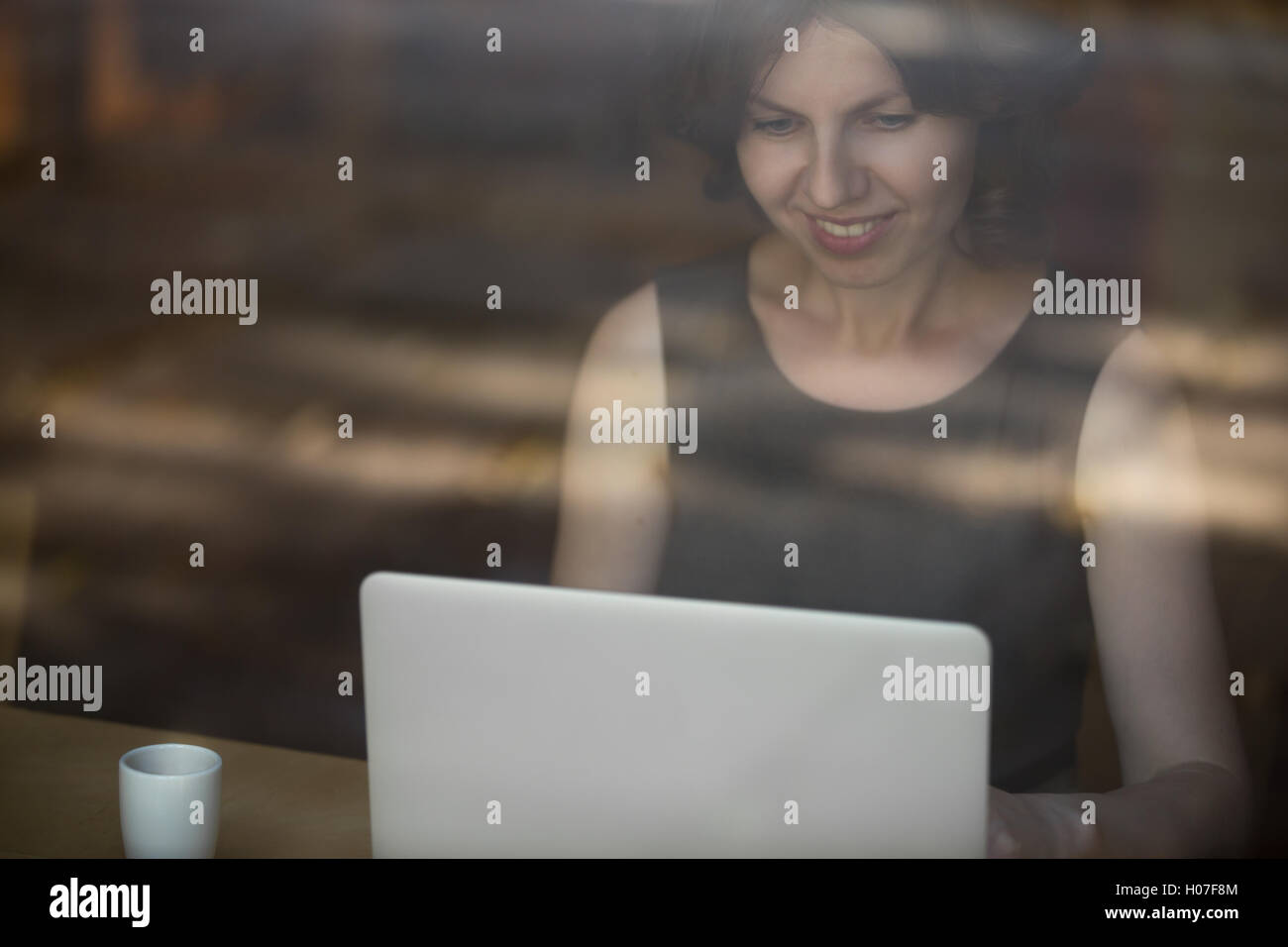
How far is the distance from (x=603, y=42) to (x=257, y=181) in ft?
1.82

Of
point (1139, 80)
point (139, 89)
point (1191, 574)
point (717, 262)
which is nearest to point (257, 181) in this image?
point (139, 89)

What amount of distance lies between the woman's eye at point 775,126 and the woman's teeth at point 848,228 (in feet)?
0.43

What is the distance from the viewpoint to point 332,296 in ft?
5.57

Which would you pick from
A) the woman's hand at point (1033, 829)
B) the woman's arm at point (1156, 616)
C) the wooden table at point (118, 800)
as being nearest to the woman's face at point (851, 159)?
the woman's arm at point (1156, 616)

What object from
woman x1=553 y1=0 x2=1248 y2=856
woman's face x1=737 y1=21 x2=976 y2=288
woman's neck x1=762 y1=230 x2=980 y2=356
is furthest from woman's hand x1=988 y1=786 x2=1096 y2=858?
woman's face x1=737 y1=21 x2=976 y2=288

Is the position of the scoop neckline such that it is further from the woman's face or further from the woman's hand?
the woman's hand

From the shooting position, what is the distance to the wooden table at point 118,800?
1.08m

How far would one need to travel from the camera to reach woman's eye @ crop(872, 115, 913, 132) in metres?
1.56

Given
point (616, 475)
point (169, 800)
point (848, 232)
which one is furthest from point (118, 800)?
point (848, 232)

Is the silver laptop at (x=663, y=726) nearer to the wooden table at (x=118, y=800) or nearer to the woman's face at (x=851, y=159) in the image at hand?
the wooden table at (x=118, y=800)

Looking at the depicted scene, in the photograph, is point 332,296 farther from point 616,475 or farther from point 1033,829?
point 1033,829

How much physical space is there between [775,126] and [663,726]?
40.3 inches
